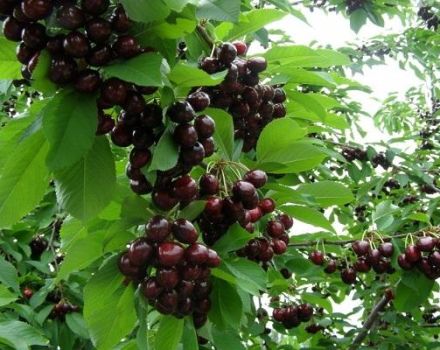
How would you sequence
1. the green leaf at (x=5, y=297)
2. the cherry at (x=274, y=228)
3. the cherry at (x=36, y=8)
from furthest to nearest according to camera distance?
the green leaf at (x=5, y=297)
the cherry at (x=274, y=228)
the cherry at (x=36, y=8)

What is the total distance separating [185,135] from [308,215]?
0.63 metres

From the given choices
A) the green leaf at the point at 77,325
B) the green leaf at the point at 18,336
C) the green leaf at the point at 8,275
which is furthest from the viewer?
the green leaf at the point at 77,325

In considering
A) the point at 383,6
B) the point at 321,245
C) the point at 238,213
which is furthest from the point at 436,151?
the point at 238,213

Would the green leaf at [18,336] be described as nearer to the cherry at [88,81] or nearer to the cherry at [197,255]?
the cherry at [197,255]

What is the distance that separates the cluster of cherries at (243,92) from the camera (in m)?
1.30

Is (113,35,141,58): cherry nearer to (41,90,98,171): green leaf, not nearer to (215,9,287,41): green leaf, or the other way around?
(41,90,98,171): green leaf

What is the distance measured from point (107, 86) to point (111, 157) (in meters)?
0.19

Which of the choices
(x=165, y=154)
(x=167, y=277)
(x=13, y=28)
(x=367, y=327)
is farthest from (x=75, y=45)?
(x=367, y=327)

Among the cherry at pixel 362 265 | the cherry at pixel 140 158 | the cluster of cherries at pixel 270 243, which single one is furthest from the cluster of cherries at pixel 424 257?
the cherry at pixel 140 158

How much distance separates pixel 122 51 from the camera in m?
1.05

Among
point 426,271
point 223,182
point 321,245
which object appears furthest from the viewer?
point 321,245

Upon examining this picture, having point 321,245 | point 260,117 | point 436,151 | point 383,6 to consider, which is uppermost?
point 260,117

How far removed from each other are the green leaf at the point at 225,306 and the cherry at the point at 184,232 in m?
0.22

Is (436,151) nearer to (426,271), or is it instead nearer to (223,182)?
(426,271)
